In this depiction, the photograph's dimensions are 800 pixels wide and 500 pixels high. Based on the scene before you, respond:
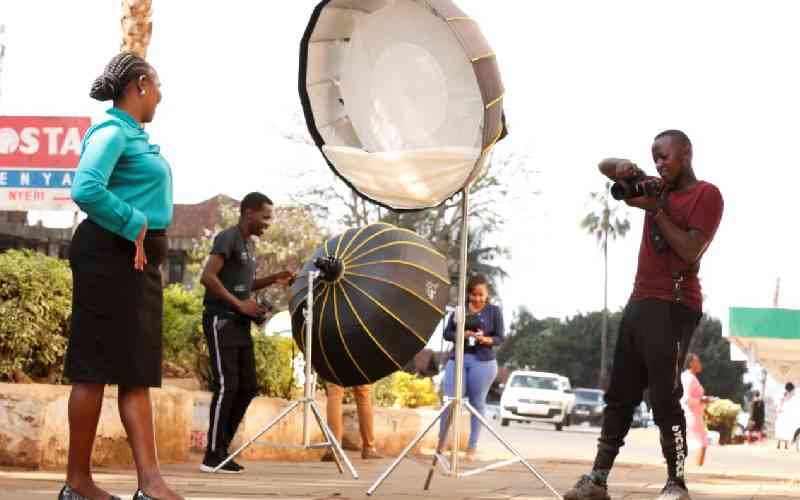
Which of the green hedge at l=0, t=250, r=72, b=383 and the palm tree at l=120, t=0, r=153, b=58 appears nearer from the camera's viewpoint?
the green hedge at l=0, t=250, r=72, b=383

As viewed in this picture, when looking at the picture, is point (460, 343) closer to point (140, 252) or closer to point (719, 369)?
point (140, 252)

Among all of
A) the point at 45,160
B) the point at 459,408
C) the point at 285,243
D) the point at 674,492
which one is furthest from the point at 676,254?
the point at 285,243

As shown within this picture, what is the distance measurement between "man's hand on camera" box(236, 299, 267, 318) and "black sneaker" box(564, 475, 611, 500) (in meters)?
2.78

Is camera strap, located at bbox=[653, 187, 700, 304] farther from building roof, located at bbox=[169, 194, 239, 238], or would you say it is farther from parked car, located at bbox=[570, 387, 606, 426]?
building roof, located at bbox=[169, 194, 239, 238]

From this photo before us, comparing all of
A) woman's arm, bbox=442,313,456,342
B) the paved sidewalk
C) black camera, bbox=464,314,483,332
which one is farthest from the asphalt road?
the paved sidewalk

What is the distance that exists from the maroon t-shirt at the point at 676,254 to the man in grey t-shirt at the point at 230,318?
297cm

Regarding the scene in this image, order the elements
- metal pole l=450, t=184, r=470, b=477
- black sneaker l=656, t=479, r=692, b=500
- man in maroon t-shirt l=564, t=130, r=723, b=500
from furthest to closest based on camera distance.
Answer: metal pole l=450, t=184, r=470, b=477, black sneaker l=656, t=479, r=692, b=500, man in maroon t-shirt l=564, t=130, r=723, b=500

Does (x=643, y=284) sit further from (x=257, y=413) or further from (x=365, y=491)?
(x=257, y=413)

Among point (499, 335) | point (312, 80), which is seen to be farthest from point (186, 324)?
point (312, 80)

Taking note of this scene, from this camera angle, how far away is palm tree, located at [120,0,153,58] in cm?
1367

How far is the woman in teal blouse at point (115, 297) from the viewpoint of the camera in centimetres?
541

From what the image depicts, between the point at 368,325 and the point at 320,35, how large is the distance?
6.09 feet

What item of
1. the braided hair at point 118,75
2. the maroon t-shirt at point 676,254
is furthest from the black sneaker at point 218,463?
the braided hair at point 118,75

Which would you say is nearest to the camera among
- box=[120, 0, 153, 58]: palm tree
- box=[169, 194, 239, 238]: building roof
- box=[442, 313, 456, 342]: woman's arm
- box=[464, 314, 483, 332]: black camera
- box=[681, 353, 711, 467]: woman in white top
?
box=[442, 313, 456, 342]: woman's arm
